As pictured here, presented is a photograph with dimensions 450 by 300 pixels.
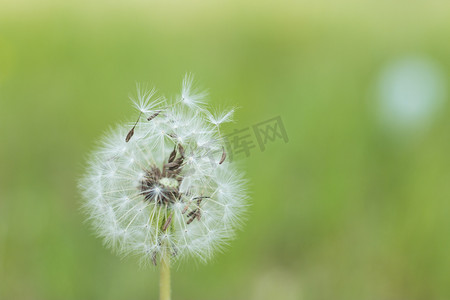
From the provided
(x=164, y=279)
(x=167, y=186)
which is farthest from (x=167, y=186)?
(x=164, y=279)

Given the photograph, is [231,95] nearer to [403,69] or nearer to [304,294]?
[403,69]

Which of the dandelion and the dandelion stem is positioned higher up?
the dandelion

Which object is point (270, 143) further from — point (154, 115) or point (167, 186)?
point (167, 186)

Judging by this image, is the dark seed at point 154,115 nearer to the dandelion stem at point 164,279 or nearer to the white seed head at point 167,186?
the white seed head at point 167,186

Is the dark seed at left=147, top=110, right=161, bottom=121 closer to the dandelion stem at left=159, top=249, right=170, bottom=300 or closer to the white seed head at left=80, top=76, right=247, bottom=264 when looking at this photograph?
the white seed head at left=80, top=76, right=247, bottom=264

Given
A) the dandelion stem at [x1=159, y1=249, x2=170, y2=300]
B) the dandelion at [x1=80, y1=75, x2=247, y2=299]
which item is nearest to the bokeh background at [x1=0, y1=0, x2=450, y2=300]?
the dandelion at [x1=80, y1=75, x2=247, y2=299]

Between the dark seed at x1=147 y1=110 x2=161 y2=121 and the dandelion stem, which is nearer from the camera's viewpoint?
the dandelion stem

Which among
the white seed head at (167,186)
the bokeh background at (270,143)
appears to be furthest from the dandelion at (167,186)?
the bokeh background at (270,143)
